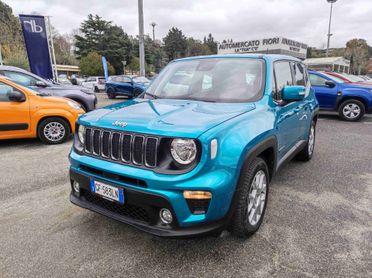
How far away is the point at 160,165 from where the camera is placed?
212 cm

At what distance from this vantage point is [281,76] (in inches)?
136

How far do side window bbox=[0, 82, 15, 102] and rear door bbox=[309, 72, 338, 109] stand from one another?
844cm

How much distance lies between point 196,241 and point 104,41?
49.6 metres

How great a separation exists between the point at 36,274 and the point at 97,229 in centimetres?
69

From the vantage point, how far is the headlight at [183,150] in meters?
2.05

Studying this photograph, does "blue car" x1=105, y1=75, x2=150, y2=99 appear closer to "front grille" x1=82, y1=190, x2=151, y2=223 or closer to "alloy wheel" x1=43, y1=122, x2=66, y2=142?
"alloy wheel" x1=43, y1=122, x2=66, y2=142

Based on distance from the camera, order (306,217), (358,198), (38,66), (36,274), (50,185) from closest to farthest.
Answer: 1. (36,274)
2. (306,217)
3. (358,198)
4. (50,185)
5. (38,66)

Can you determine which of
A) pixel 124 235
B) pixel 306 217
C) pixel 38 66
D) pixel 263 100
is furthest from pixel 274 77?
pixel 38 66

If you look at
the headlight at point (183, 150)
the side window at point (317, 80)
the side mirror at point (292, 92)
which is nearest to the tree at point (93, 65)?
the side window at point (317, 80)

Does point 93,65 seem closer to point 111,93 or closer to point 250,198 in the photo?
point 111,93

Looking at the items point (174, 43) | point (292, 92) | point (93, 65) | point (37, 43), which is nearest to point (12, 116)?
point (292, 92)

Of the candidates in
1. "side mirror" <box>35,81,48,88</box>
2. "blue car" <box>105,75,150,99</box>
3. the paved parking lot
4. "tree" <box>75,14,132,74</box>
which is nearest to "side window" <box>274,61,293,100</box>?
the paved parking lot

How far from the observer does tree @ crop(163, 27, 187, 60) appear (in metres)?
61.8

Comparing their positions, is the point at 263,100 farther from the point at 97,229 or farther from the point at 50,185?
the point at 50,185
